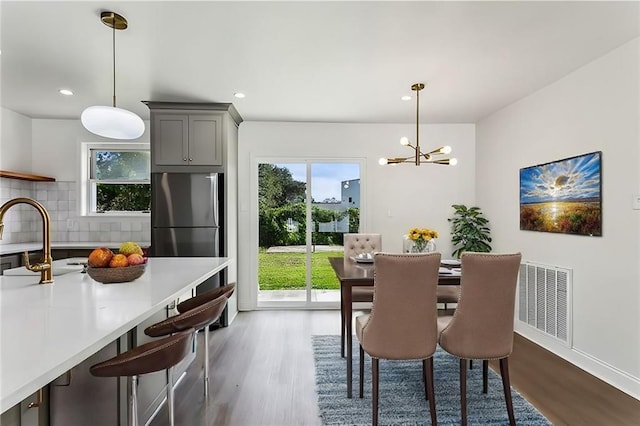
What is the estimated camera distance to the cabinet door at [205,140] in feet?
12.5

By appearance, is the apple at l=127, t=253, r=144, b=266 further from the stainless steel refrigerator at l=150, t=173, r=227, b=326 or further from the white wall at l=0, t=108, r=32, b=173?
the white wall at l=0, t=108, r=32, b=173

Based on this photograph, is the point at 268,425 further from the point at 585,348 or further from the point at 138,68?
the point at 138,68

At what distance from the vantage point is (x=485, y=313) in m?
1.99

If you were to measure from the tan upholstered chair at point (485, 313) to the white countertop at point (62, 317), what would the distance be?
157 cm

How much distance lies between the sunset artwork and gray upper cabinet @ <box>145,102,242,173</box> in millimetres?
3299

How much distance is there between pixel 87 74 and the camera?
297 centimetres

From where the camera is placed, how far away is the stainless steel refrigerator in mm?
3744

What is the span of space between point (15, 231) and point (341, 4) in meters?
4.64

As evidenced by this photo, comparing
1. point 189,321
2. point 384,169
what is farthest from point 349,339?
point 384,169

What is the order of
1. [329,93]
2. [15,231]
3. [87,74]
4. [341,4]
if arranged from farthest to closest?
[15,231] → [329,93] → [87,74] → [341,4]

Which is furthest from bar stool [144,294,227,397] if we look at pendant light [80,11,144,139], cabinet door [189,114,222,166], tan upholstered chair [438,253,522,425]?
cabinet door [189,114,222,166]

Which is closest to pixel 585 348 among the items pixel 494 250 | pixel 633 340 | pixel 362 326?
pixel 633 340

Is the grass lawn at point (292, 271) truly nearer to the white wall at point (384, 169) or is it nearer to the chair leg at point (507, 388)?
the white wall at point (384, 169)

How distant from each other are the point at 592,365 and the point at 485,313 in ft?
5.00
